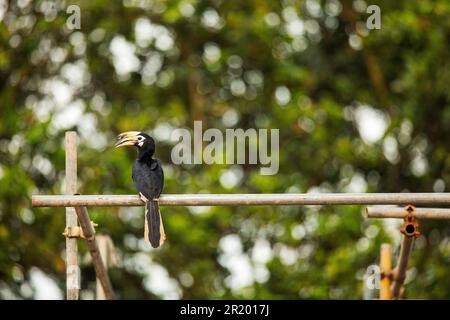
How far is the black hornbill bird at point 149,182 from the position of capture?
805 centimetres

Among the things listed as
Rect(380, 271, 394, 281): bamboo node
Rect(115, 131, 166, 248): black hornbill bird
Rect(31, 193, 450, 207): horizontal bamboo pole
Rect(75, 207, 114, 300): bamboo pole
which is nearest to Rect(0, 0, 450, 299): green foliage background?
Rect(380, 271, 394, 281): bamboo node

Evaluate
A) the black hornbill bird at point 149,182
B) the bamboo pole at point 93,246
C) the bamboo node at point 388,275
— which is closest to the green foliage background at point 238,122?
the bamboo node at point 388,275

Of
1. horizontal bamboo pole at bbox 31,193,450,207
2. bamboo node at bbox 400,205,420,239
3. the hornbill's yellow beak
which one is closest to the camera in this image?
horizontal bamboo pole at bbox 31,193,450,207

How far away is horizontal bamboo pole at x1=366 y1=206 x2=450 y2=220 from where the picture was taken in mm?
7910

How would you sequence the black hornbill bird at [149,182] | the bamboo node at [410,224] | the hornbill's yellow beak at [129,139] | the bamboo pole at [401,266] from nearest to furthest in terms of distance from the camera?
the bamboo node at [410,224]
the black hornbill bird at [149,182]
the bamboo pole at [401,266]
the hornbill's yellow beak at [129,139]

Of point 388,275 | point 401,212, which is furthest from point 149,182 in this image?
point 388,275

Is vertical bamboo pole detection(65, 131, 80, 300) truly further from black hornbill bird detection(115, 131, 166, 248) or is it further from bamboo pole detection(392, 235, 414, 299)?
bamboo pole detection(392, 235, 414, 299)

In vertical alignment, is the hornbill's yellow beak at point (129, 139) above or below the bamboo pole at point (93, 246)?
above

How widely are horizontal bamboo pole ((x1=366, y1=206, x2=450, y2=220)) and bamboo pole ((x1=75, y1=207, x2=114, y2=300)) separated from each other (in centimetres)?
179

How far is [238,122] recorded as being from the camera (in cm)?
1839

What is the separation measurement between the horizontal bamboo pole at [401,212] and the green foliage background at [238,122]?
7.55 metres

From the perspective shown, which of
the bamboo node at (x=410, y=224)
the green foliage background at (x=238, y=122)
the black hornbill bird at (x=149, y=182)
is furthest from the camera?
the green foliage background at (x=238, y=122)

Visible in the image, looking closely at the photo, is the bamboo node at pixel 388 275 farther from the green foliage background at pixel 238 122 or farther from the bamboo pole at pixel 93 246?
the green foliage background at pixel 238 122
